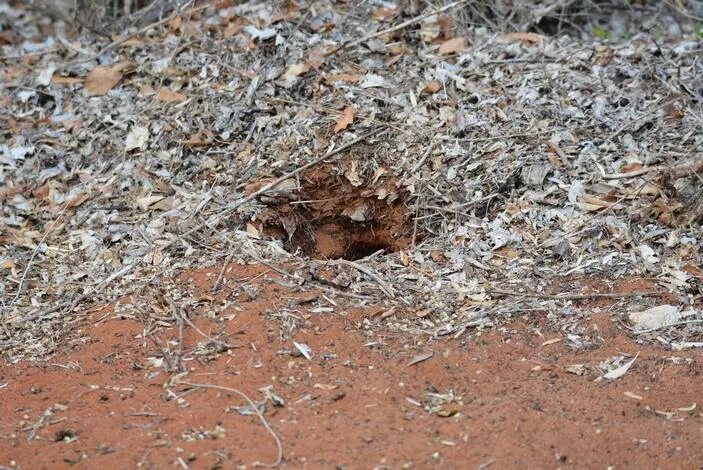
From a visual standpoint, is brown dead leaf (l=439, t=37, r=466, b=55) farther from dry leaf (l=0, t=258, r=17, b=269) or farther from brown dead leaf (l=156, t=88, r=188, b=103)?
dry leaf (l=0, t=258, r=17, b=269)

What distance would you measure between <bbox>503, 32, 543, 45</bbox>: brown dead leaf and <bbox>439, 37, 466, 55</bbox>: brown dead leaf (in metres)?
0.37

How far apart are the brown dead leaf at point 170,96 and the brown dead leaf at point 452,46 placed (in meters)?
1.83

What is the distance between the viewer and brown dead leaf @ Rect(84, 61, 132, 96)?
22.7ft

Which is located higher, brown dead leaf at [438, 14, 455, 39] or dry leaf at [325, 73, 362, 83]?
brown dead leaf at [438, 14, 455, 39]

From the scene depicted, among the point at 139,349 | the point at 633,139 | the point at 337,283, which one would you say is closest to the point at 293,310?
the point at 337,283

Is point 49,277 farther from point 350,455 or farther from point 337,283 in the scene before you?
point 350,455

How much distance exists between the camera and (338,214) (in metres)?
6.31

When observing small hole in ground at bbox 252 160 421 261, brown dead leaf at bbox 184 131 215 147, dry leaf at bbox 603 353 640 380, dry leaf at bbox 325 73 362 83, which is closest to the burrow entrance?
small hole in ground at bbox 252 160 421 261

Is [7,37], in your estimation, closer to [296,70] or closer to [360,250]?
[296,70]

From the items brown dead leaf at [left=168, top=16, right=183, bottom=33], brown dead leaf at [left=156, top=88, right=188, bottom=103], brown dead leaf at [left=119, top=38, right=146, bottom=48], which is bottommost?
brown dead leaf at [left=156, top=88, right=188, bottom=103]

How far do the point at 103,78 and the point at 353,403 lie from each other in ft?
12.3

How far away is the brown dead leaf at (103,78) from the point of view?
6930 millimetres

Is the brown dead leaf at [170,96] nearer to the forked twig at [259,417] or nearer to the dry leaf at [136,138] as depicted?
the dry leaf at [136,138]

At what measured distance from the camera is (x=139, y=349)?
4773 mm
